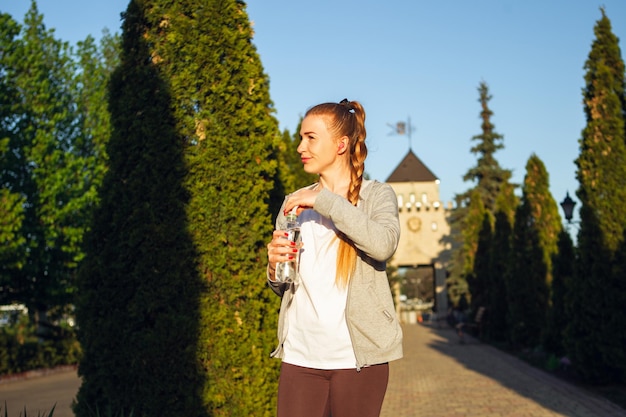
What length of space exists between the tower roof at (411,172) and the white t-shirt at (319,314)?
55.2 metres

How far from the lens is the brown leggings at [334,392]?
2.46 m

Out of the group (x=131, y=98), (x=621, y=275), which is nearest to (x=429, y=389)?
(x=621, y=275)

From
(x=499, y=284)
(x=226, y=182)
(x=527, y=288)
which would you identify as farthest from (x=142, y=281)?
(x=499, y=284)

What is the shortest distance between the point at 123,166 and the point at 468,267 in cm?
2957

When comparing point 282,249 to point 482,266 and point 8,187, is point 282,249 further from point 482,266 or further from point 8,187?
point 482,266

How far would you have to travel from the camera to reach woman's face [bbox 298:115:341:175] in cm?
267

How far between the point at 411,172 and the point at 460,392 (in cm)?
4838

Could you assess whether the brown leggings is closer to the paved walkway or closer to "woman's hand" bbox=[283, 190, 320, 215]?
"woman's hand" bbox=[283, 190, 320, 215]

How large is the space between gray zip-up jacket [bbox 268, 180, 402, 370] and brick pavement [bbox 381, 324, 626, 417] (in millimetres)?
7086

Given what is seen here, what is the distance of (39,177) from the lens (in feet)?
66.5

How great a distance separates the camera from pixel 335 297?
99.8 inches

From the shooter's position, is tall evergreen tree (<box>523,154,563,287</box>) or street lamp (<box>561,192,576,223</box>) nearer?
street lamp (<box>561,192,576,223</box>)

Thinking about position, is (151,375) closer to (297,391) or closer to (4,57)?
(297,391)

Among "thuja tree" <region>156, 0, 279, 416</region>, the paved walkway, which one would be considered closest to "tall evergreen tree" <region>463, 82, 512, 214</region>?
the paved walkway
